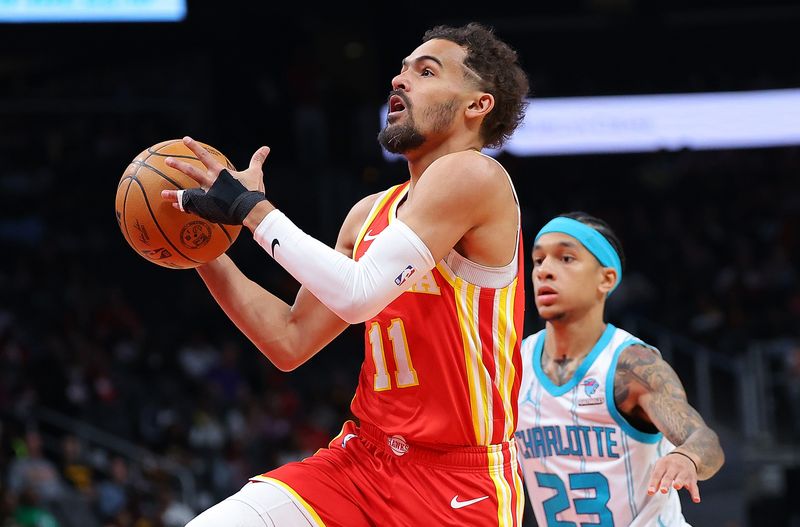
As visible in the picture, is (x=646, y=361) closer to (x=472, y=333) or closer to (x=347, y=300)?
(x=472, y=333)

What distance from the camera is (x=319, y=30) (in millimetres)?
18859

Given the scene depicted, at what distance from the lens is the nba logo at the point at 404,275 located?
10.1 feet

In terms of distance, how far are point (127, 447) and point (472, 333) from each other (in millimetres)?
8953

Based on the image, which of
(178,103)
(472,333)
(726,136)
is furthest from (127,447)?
(472,333)

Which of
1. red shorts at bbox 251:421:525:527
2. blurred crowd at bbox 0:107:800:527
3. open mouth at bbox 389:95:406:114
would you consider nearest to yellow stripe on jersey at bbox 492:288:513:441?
red shorts at bbox 251:421:525:527

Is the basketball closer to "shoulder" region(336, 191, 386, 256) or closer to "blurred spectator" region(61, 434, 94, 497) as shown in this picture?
"shoulder" region(336, 191, 386, 256)

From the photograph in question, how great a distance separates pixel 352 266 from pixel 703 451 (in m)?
1.33

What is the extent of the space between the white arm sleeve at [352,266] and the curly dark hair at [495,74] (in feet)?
2.15

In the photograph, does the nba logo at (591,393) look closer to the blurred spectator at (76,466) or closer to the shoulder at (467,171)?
the shoulder at (467,171)

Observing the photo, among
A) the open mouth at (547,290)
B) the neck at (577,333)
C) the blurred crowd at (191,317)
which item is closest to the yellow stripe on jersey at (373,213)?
the open mouth at (547,290)

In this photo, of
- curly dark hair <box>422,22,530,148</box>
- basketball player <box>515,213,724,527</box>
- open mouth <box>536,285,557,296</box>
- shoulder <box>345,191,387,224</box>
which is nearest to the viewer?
curly dark hair <box>422,22,530,148</box>

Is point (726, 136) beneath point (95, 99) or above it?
beneath

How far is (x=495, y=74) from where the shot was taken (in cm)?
357

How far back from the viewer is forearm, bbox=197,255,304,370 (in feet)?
11.8
